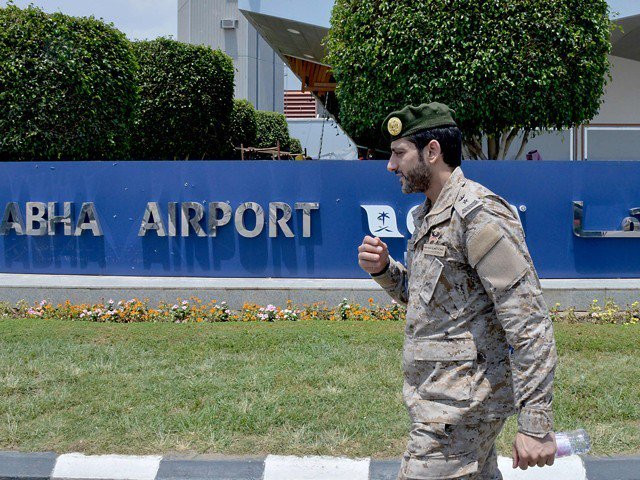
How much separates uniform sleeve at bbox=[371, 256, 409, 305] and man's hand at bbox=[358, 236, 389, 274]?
0.08 metres

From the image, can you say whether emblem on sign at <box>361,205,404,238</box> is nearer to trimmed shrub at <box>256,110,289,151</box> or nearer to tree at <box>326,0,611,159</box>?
tree at <box>326,0,611,159</box>

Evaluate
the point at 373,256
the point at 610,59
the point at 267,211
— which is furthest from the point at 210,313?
the point at 610,59

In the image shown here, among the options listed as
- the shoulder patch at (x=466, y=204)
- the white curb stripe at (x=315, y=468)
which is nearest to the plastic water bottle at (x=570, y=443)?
the shoulder patch at (x=466, y=204)

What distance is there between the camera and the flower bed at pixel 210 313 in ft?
26.6

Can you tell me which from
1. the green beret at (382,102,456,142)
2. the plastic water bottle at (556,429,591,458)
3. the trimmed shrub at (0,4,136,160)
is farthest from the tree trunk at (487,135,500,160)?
the green beret at (382,102,456,142)

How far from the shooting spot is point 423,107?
257 cm

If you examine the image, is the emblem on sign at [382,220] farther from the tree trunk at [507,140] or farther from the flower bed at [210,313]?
the tree trunk at [507,140]

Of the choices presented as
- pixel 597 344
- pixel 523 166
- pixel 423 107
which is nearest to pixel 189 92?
pixel 523 166

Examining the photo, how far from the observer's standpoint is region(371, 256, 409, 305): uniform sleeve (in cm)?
290

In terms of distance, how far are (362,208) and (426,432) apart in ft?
22.9

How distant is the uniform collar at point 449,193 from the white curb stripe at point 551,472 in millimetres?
2093

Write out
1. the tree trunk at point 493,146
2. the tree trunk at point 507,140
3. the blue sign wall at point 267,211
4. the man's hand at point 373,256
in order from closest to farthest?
the man's hand at point 373,256
the blue sign wall at point 267,211
the tree trunk at point 507,140
the tree trunk at point 493,146

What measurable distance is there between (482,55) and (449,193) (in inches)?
303

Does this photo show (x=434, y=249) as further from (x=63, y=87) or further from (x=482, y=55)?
(x=63, y=87)
